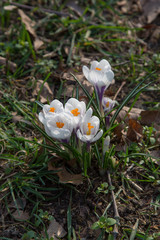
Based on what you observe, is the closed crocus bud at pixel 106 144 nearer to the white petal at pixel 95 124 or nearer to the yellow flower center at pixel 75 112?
the white petal at pixel 95 124

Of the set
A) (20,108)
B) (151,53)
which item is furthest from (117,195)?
(151,53)

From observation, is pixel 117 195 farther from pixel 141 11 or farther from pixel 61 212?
pixel 141 11

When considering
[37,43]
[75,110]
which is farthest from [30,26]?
[75,110]

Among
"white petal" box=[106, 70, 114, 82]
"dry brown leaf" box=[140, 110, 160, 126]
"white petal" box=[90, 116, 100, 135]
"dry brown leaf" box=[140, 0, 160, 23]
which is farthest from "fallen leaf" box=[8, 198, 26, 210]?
"dry brown leaf" box=[140, 0, 160, 23]

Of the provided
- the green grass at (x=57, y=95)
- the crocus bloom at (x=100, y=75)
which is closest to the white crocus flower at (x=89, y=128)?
the green grass at (x=57, y=95)

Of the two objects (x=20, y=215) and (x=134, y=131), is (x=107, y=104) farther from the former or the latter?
(x=20, y=215)

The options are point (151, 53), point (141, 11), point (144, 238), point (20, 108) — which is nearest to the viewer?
point (144, 238)
